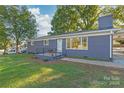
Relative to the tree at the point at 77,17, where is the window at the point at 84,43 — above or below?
below

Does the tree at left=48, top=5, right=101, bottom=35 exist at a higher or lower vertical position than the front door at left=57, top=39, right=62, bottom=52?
higher

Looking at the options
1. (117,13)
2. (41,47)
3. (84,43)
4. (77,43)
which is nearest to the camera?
(84,43)

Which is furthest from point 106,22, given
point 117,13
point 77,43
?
point 117,13

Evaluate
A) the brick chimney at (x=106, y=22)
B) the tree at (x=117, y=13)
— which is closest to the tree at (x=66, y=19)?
the tree at (x=117, y=13)

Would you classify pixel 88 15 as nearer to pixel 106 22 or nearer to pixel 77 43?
pixel 106 22

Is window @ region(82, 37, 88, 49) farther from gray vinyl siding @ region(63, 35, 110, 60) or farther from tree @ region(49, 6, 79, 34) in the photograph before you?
tree @ region(49, 6, 79, 34)

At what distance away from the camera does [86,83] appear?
8.48 metres

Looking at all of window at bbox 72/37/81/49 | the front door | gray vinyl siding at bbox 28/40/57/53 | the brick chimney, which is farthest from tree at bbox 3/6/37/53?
the brick chimney

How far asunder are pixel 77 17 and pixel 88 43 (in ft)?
65.7

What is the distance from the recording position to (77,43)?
20.5 m

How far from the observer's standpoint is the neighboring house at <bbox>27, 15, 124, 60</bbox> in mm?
16938

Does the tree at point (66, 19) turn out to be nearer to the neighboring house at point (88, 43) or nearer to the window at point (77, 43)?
the neighboring house at point (88, 43)

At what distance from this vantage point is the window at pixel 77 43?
64.0 ft

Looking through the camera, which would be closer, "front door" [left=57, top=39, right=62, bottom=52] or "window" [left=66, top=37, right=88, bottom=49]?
"window" [left=66, top=37, right=88, bottom=49]
